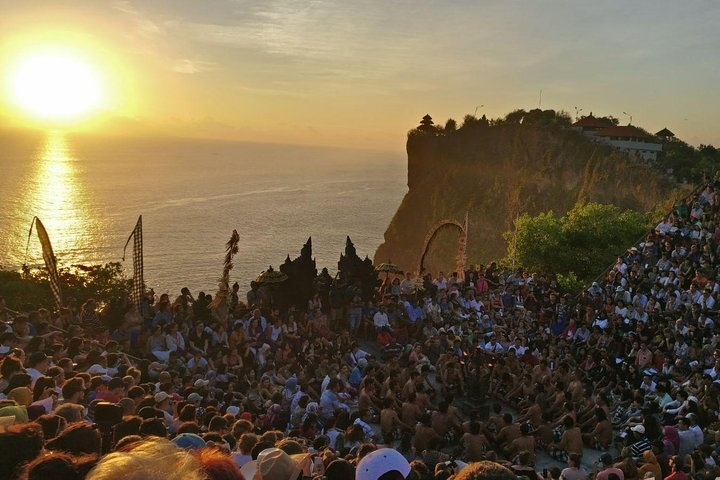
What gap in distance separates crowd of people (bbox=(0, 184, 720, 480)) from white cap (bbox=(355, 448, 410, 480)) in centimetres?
2

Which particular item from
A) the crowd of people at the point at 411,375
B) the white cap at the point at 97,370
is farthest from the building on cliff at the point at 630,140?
the white cap at the point at 97,370

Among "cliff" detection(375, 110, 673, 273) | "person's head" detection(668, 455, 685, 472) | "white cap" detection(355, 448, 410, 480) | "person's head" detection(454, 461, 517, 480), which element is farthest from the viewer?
"cliff" detection(375, 110, 673, 273)

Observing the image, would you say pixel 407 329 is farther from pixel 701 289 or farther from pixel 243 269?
pixel 243 269

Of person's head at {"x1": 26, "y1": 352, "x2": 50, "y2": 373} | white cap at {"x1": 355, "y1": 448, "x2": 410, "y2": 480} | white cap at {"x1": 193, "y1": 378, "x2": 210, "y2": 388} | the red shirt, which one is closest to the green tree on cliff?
white cap at {"x1": 193, "y1": 378, "x2": 210, "y2": 388}

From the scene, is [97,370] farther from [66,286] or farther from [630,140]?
[630,140]

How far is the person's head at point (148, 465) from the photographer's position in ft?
7.80

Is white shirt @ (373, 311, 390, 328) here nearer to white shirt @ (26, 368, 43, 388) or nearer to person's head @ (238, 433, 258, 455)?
white shirt @ (26, 368, 43, 388)

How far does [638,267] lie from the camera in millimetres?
18266

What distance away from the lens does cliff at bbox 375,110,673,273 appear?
2063 inches

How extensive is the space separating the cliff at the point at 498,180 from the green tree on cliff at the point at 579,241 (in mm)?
11917

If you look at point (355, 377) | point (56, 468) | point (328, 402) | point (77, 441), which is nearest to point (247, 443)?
point (77, 441)

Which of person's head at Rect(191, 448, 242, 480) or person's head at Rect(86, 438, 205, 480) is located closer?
person's head at Rect(86, 438, 205, 480)

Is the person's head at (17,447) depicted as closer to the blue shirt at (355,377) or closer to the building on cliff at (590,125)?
the blue shirt at (355,377)

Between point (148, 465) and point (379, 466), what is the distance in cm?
250
